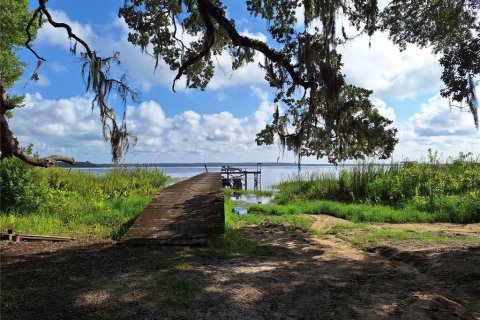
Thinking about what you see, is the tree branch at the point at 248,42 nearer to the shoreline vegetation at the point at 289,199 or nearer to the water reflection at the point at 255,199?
the shoreline vegetation at the point at 289,199

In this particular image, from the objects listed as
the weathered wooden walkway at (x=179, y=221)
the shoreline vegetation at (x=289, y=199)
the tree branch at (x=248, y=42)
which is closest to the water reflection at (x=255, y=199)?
the shoreline vegetation at (x=289, y=199)

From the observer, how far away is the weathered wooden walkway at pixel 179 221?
6.98 m

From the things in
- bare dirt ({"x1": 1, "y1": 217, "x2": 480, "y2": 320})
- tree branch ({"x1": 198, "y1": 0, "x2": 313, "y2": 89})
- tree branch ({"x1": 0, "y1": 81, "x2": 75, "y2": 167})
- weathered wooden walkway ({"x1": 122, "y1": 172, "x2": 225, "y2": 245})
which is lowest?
bare dirt ({"x1": 1, "y1": 217, "x2": 480, "y2": 320})

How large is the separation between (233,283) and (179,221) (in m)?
3.56

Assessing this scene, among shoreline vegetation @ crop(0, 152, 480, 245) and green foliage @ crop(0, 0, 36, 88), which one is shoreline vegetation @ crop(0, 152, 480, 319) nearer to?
shoreline vegetation @ crop(0, 152, 480, 245)

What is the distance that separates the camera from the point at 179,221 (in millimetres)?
8016

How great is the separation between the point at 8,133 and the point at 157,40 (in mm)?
5187

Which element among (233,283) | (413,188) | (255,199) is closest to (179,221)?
(233,283)

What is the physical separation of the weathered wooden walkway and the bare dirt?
41 centimetres

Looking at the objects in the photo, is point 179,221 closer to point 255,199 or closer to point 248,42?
point 248,42

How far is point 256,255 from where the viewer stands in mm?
6445

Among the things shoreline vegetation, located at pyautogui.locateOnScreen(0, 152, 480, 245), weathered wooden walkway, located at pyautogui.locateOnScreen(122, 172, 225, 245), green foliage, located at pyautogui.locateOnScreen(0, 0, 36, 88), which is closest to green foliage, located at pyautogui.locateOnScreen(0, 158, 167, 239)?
shoreline vegetation, located at pyautogui.locateOnScreen(0, 152, 480, 245)

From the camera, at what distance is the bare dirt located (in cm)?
381

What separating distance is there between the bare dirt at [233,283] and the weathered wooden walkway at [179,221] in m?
0.41
